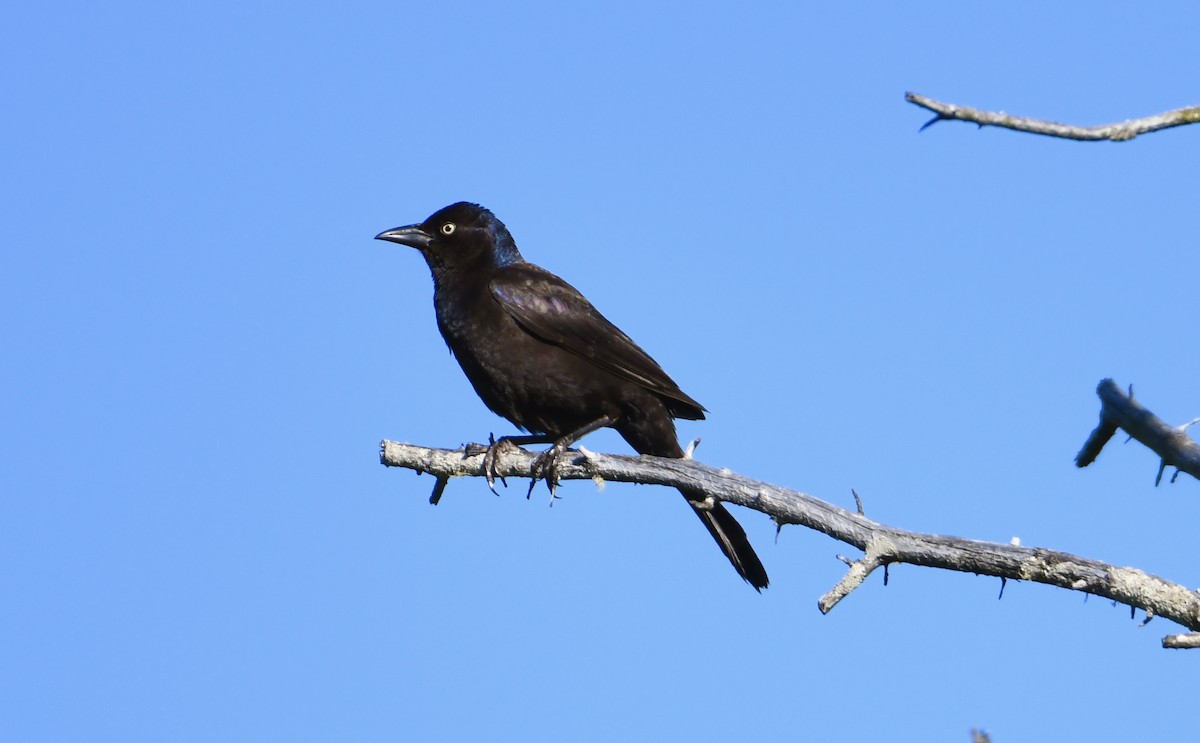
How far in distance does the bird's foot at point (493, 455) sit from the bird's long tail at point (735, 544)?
3.49 feet

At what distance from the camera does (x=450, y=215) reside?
8.55 m

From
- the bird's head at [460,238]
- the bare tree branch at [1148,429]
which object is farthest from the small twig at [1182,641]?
the bird's head at [460,238]

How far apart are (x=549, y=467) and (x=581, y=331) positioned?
47.0 inches

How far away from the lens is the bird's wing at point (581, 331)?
287 inches

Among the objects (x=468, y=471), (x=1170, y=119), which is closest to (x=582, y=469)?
(x=468, y=471)

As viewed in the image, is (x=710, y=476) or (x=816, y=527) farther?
(x=710, y=476)

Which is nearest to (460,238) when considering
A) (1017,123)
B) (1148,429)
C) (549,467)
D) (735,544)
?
(549,467)

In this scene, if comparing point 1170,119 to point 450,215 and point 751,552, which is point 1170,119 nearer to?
point 751,552

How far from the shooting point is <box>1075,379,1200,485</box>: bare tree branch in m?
3.59

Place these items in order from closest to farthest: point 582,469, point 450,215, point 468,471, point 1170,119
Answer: point 1170,119 → point 582,469 → point 468,471 → point 450,215

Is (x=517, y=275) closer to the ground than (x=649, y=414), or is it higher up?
higher up

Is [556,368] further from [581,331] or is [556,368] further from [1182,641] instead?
[1182,641]

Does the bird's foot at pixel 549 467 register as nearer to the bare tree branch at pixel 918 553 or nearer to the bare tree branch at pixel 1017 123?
the bare tree branch at pixel 918 553

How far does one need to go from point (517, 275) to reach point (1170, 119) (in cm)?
494
